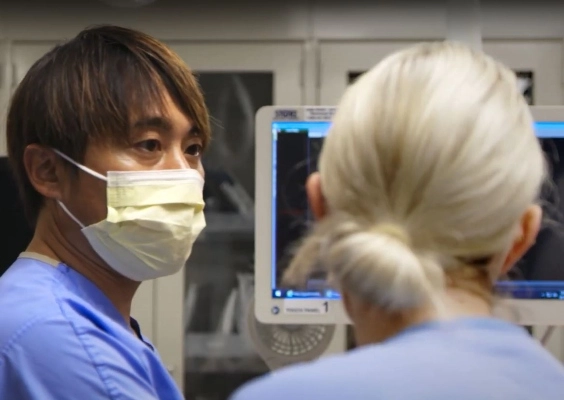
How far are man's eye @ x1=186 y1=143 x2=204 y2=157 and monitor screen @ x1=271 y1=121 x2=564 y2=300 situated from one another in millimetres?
232

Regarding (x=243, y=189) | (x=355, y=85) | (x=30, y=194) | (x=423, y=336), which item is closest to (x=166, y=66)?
(x=30, y=194)

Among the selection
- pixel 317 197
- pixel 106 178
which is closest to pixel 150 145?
pixel 106 178

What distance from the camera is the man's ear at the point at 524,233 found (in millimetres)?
603

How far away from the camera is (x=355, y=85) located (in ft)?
2.03

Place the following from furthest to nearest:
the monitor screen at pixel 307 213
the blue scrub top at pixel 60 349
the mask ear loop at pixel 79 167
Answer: the monitor screen at pixel 307 213, the mask ear loop at pixel 79 167, the blue scrub top at pixel 60 349

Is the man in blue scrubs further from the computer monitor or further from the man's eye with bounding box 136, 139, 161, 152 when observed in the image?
the computer monitor

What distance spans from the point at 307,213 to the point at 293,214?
25 mm

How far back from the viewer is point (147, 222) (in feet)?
3.47

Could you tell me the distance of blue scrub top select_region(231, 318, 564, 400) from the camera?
0.53 meters

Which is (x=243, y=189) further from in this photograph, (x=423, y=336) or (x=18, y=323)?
(x=423, y=336)

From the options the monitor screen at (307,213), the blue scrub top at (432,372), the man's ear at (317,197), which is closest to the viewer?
the blue scrub top at (432,372)

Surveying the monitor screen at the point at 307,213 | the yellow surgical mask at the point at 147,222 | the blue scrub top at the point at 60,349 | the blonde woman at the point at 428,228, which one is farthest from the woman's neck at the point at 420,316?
the monitor screen at the point at 307,213

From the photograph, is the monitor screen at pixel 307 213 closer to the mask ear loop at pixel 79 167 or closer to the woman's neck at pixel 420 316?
the mask ear loop at pixel 79 167

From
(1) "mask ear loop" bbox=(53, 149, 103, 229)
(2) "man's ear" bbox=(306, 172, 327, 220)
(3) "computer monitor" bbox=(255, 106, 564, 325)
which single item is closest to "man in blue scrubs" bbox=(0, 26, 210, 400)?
(1) "mask ear loop" bbox=(53, 149, 103, 229)
